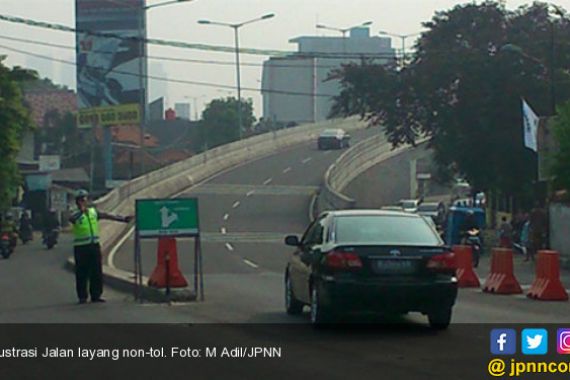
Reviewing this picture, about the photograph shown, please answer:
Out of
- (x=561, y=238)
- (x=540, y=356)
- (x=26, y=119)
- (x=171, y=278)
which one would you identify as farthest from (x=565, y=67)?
(x=540, y=356)

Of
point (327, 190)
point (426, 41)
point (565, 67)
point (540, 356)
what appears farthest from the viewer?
point (327, 190)

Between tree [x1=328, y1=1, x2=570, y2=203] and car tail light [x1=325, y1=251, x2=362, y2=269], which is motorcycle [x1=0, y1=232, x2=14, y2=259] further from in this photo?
car tail light [x1=325, y1=251, x2=362, y2=269]

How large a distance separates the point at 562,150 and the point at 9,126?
27.7 metres

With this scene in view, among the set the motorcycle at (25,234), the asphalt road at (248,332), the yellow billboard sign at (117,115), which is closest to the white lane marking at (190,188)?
the motorcycle at (25,234)

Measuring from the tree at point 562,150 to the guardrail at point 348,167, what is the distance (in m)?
22.7

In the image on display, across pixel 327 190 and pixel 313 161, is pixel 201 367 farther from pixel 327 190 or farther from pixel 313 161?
pixel 313 161

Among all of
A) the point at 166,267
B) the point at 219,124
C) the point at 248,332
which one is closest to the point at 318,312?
the point at 248,332

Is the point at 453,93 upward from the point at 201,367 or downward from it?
upward

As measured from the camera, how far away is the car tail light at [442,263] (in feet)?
47.7

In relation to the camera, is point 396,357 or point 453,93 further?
point 453,93

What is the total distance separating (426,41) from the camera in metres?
56.4

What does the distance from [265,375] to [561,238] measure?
26992mm

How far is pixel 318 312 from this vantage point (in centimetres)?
1502

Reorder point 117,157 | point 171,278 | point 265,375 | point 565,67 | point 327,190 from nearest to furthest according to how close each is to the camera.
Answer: point 265,375, point 171,278, point 565,67, point 327,190, point 117,157
